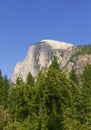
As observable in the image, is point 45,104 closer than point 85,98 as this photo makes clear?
Yes

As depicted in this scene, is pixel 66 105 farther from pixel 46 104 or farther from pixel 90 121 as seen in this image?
pixel 90 121

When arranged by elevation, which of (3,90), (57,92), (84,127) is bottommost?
(84,127)

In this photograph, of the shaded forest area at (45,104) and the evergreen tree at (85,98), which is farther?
the evergreen tree at (85,98)

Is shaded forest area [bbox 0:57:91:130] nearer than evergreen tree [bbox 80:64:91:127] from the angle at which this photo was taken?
Yes

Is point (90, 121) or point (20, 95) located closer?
point (20, 95)

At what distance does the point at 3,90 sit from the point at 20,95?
60.4m

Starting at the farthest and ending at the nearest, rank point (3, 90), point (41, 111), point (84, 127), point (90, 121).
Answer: point (3, 90) < point (90, 121) < point (84, 127) < point (41, 111)

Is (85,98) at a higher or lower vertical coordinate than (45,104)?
higher

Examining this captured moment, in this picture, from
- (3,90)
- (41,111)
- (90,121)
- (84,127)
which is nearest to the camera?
(41,111)

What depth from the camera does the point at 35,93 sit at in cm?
3594

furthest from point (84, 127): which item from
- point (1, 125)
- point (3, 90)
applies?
point (3, 90)

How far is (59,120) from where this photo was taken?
34906mm

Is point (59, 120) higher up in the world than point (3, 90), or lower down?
lower down

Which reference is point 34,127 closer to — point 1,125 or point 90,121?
point 1,125
